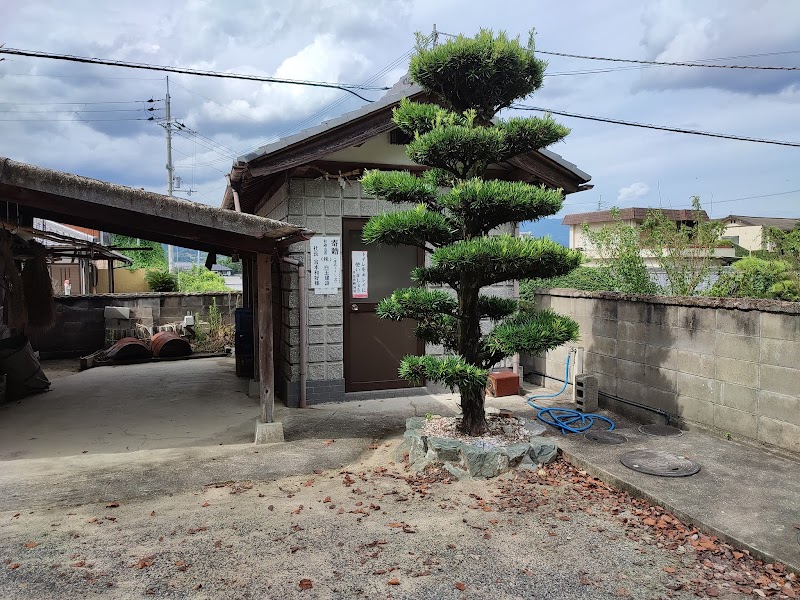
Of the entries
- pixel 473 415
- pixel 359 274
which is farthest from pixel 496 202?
pixel 359 274

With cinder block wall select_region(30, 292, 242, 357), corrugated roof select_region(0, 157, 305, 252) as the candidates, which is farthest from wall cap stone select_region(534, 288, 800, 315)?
cinder block wall select_region(30, 292, 242, 357)

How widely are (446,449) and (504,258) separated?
5.73 feet

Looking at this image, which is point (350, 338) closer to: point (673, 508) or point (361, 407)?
point (361, 407)

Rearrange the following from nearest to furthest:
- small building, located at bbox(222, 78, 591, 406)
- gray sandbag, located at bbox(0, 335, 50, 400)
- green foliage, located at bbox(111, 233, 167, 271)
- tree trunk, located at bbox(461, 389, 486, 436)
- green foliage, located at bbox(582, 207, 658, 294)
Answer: tree trunk, located at bbox(461, 389, 486, 436) → small building, located at bbox(222, 78, 591, 406) → green foliage, located at bbox(582, 207, 658, 294) → gray sandbag, located at bbox(0, 335, 50, 400) → green foliage, located at bbox(111, 233, 167, 271)

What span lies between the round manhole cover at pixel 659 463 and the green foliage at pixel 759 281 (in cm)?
222

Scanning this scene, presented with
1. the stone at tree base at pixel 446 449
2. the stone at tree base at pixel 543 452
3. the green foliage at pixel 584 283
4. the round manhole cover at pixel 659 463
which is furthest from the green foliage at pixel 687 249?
the stone at tree base at pixel 446 449

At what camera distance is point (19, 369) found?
7.98m

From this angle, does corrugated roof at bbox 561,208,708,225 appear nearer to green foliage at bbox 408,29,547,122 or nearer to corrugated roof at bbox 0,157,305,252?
green foliage at bbox 408,29,547,122

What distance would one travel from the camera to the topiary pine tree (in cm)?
460

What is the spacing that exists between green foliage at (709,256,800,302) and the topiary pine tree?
8.26 ft

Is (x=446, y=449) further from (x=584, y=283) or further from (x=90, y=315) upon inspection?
(x=90, y=315)

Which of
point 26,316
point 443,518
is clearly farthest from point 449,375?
point 26,316

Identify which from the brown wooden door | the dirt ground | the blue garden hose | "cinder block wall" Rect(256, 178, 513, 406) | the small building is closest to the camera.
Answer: the dirt ground

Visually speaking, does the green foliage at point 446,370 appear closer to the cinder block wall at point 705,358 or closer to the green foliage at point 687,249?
the cinder block wall at point 705,358
